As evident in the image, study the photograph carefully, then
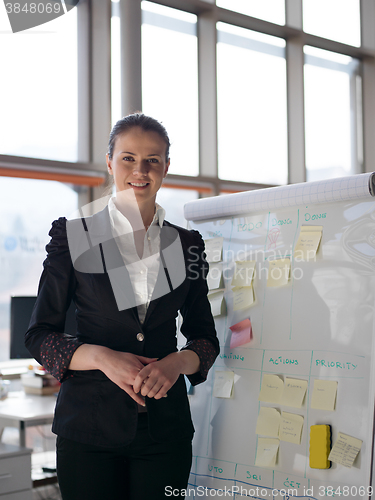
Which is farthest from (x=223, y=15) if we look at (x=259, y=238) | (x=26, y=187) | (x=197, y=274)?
(x=197, y=274)

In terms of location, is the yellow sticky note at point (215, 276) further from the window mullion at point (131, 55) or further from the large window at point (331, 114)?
the large window at point (331, 114)

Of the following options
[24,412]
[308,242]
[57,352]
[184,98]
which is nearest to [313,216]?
[308,242]

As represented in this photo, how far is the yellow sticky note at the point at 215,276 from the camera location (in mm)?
1856

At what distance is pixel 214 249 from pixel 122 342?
27.6 inches

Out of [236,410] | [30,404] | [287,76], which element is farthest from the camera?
[287,76]

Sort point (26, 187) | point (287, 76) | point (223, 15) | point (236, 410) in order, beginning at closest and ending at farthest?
1. point (236, 410)
2. point (26, 187)
3. point (223, 15)
4. point (287, 76)

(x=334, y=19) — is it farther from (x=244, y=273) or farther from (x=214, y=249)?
(x=244, y=273)

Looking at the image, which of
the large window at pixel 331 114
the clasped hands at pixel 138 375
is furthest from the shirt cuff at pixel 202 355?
the large window at pixel 331 114

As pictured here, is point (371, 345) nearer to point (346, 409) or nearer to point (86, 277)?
point (346, 409)

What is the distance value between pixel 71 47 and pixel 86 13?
27cm

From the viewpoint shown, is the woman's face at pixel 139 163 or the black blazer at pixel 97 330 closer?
the black blazer at pixel 97 330

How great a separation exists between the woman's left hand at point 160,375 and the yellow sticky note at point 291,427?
40 cm

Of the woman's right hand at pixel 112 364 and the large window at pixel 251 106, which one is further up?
the large window at pixel 251 106

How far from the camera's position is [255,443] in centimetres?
159
